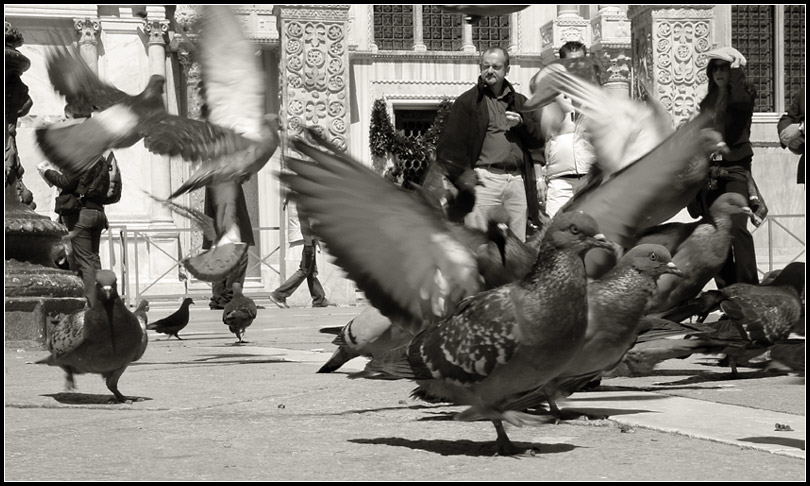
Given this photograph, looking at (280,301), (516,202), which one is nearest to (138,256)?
(280,301)

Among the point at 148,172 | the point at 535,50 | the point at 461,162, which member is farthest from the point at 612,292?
the point at 535,50

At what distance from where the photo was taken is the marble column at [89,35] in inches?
760

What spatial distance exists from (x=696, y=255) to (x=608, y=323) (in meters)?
1.95

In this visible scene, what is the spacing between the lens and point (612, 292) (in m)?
4.01

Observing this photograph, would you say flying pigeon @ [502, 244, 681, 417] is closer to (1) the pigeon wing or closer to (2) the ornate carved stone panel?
(1) the pigeon wing

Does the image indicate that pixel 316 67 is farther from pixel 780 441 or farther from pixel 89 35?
pixel 780 441

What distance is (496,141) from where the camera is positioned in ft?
24.5

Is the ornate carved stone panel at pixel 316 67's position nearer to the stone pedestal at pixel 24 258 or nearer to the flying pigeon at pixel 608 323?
the stone pedestal at pixel 24 258

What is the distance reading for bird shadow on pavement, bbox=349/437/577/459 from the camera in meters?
3.61

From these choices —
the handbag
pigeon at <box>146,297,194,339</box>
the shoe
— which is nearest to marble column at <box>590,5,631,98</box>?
the shoe

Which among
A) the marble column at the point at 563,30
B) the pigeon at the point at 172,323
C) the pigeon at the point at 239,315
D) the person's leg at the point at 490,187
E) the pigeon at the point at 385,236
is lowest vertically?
the pigeon at the point at 172,323

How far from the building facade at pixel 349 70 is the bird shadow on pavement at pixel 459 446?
1180cm

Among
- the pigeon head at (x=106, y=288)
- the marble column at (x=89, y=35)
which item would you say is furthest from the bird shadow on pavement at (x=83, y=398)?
the marble column at (x=89, y=35)

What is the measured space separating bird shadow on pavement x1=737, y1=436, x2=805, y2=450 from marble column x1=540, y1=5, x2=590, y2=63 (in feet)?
64.2
